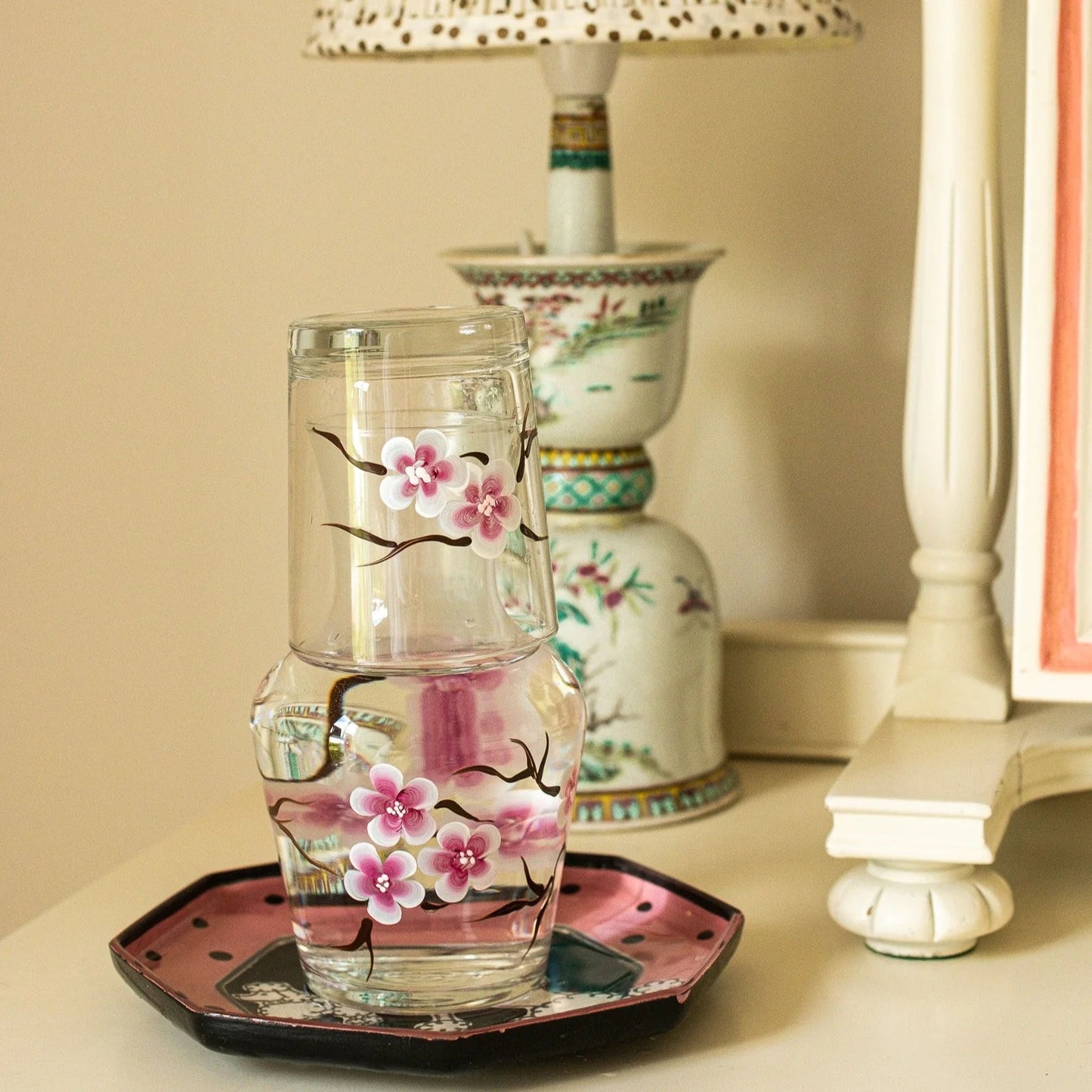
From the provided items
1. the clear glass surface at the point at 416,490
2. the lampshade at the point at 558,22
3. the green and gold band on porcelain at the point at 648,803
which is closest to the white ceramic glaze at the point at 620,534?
the green and gold band on porcelain at the point at 648,803

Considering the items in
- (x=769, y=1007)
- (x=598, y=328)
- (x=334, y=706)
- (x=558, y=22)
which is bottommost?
(x=769, y=1007)

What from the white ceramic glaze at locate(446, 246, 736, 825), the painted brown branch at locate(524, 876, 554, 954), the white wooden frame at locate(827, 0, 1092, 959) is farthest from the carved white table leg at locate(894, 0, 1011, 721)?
the painted brown branch at locate(524, 876, 554, 954)

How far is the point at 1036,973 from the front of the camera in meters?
0.57

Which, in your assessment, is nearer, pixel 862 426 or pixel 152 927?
pixel 152 927

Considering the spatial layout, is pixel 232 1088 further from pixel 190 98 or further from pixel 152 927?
pixel 190 98

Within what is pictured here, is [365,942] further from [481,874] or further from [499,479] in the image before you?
[499,479]

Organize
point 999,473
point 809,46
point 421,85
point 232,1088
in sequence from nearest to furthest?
point 232,1088
point 999,473
point 809,46
point 421,85

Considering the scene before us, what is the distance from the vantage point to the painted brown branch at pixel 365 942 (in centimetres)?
51

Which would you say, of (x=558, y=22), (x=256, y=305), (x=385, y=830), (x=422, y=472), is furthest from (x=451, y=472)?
(x=256, y=305)

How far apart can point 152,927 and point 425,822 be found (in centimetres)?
13

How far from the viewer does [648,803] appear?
75 centimetres

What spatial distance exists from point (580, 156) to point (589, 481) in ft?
0.49

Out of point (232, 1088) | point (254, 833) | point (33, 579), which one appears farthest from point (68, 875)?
point (232, 1088)

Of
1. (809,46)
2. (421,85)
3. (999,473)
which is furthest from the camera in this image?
(421,85)
